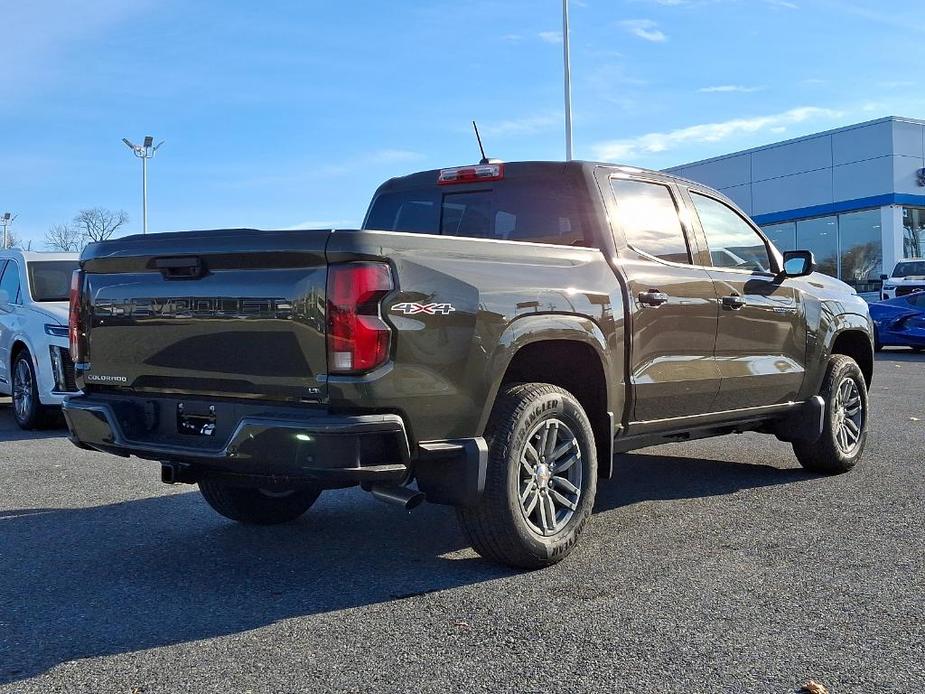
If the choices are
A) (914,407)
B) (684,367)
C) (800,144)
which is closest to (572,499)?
(684,367)

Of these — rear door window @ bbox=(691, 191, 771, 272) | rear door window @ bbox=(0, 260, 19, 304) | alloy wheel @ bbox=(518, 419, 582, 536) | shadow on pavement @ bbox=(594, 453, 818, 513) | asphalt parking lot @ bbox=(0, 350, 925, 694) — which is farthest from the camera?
rear door window @ bbox=(0, 260, 19, 304)

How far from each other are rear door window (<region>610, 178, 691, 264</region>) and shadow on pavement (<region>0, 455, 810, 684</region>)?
5.06 feet

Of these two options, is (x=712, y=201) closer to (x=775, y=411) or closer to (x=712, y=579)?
(x=775, y=411)

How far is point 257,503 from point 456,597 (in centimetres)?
176

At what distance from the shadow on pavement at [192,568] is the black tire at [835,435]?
71 centimetres

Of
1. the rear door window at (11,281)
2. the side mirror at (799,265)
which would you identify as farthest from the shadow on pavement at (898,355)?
the rear door window at (11,281)

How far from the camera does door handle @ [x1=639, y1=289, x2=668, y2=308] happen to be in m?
5.25

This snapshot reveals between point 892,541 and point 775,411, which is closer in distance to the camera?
point 892,541

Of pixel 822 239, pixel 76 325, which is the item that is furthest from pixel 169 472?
pixel 822 239

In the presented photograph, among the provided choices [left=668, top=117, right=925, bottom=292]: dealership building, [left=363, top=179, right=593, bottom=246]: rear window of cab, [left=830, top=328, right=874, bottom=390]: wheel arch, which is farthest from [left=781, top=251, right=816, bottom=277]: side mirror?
[left=668, top=117, right=925, bottom=292]: dealership building

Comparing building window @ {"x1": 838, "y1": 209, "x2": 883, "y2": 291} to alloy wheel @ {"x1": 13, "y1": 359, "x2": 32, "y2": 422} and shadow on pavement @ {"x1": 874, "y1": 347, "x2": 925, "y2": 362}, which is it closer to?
shadow on pavement @ {"x1": 874, "y1": 347, "x2": 925, "y2": 362}

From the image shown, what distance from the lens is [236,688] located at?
325 centimetres

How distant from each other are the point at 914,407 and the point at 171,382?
9.09 meters

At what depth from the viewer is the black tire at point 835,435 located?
6.95 metres
